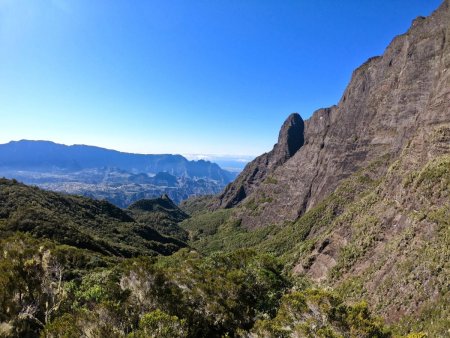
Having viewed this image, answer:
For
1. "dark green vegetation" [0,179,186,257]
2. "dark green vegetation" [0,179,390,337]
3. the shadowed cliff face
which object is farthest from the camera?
the shadowed cliff face

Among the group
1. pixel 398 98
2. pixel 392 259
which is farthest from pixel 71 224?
pixel 398 98

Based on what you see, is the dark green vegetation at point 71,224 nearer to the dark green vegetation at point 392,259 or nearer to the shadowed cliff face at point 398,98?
the dark green vegetation at point 392,259

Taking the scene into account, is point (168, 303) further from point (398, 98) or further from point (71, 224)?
point (398, 98)

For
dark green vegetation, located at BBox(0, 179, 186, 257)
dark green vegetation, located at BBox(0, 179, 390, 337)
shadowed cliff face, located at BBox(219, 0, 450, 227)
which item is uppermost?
shadowed cliff face, located at BBox(219, 0, 450, 227)

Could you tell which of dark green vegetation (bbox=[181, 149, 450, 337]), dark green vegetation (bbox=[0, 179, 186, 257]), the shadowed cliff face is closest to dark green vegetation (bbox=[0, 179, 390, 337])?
dark green vegetation (bbox=[181, 149, 450, 337])

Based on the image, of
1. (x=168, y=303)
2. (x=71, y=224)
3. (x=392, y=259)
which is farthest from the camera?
(x=71, y=224)

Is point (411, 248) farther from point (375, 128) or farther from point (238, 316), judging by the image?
point (375, 128)

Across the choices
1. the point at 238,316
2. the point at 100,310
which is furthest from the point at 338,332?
the point at 100,310

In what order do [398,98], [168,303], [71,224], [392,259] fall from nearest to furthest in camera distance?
[168,303] < [392,259] < [71,224] < [398,98]

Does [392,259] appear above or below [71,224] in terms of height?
above

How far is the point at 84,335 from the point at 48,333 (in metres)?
2.31

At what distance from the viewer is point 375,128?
174 meters

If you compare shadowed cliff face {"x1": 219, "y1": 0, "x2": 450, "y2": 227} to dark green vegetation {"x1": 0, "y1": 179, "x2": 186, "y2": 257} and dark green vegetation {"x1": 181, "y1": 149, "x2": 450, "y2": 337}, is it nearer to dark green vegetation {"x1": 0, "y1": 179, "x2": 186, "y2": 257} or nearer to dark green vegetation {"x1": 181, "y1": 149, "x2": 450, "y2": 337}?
dark green vegetation {"x1": 181, "y1": 149, "x2": 450, "y2": 337}

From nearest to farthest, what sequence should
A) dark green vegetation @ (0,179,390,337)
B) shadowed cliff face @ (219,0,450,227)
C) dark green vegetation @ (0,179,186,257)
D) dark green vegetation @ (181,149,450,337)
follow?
1. dark green vegetation @ (0,179,390,337)
2. dark green vegetation @ (181,149,450,337)
3. dark green vegetation @ (0,179,186,257)
4. shadowed cliff face @ (219,0,450,227)
